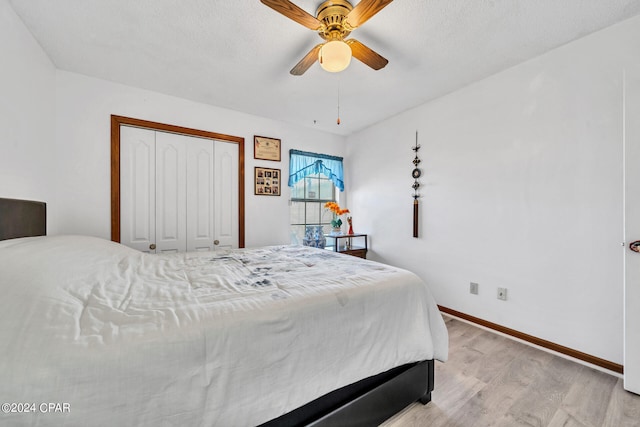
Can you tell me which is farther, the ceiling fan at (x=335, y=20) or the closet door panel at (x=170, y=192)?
the closet door panel at (x=170, y=192)

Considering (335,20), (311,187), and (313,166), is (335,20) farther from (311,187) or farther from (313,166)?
(311,187)

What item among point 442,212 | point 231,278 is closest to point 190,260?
point 231,278

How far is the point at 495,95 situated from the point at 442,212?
121cm

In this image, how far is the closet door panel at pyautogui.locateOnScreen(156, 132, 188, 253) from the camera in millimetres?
2721

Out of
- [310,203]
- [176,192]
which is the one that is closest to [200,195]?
[176,192]

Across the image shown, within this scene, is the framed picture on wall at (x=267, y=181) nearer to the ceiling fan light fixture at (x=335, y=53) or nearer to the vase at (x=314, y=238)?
the vase at (x=314, y=238)

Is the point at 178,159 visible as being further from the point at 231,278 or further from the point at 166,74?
the point at 231,278

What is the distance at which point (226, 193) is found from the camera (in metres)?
3.10

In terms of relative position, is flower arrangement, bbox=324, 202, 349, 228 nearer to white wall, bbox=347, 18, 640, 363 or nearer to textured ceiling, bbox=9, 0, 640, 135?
white wall, bbox=347, 18, 640, 363

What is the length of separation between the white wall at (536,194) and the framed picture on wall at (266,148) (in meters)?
1.75

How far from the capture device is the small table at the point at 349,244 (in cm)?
352

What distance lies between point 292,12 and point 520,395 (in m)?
2.61

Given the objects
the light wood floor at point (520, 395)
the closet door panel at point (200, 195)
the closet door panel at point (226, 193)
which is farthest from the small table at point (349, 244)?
the light wood floor at point (520, 395)

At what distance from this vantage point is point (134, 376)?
0.69 m
